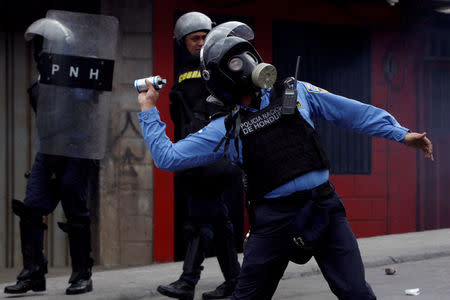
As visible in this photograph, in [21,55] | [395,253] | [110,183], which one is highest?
[21,55]

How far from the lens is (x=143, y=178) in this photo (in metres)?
8.29

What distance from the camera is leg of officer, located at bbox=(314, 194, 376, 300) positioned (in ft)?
11.8

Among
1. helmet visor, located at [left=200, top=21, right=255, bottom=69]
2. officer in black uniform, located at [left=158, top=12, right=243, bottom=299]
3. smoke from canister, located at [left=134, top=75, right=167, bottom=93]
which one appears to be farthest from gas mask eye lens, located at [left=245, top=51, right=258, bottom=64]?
officer in black uniform, located at [left=158, top=12, right=243, bottom=299]

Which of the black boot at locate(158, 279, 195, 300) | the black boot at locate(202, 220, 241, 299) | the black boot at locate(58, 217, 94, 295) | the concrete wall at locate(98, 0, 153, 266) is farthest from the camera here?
the concrete wall at locate(98, 0, 153, 266)

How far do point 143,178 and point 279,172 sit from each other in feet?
15.6

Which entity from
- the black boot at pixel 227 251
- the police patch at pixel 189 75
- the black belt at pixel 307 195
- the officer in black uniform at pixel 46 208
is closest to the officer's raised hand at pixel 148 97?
the black belt at pixel 307 195

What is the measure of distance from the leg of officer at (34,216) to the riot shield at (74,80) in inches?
6.3

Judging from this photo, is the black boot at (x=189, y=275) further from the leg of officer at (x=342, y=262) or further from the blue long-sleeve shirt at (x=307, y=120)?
the leg of officer at (x=342, y=262)

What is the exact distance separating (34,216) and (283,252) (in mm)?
2697

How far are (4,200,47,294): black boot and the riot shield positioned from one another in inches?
17.5

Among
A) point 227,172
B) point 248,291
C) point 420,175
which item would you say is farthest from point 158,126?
point 420,175

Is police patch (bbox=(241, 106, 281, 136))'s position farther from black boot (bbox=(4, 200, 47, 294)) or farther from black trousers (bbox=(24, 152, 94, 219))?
black boot (bbox=(4, 200, 47, 294))

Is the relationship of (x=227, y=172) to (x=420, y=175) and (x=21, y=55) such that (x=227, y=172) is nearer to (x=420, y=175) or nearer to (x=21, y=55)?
(x=21, y=55)

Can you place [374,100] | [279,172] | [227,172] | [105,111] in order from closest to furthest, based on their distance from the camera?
[279,172]
[227,172]
[105,111]
[374,100]
